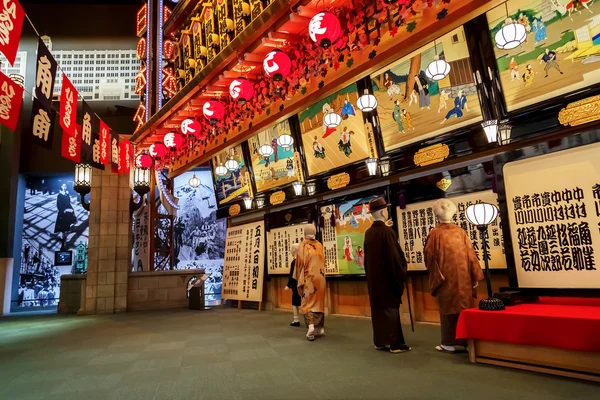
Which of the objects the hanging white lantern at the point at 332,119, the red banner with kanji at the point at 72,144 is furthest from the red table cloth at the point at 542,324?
the red banner with kanji at the point at 72,144

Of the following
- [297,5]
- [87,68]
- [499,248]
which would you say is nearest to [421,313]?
[499,248]

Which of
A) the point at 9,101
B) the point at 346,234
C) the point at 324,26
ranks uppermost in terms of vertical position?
the point at 324,26

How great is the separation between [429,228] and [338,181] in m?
2.32

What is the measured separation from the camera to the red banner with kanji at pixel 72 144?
7.00m

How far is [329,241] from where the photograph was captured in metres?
8.47

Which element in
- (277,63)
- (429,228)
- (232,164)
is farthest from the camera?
(232,164)

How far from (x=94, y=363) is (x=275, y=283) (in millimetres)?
6018

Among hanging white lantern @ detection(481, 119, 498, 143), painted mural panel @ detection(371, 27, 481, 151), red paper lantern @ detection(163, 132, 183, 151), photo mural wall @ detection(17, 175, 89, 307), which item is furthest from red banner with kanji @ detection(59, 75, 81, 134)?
photo mural wall @ detection(17, 175, 89, 307)

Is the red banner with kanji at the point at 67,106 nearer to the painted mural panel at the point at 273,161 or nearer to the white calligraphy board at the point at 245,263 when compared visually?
the painted mural panel at the point at 273,161

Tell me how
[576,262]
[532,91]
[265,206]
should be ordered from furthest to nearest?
[265,206], [532,91], [576,262]

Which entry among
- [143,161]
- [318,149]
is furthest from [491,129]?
[143,161]

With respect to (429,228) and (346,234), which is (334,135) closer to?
(346,234)

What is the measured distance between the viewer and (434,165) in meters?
6.43

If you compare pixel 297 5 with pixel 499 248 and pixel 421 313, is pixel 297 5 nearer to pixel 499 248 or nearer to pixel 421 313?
pixel 499 248
